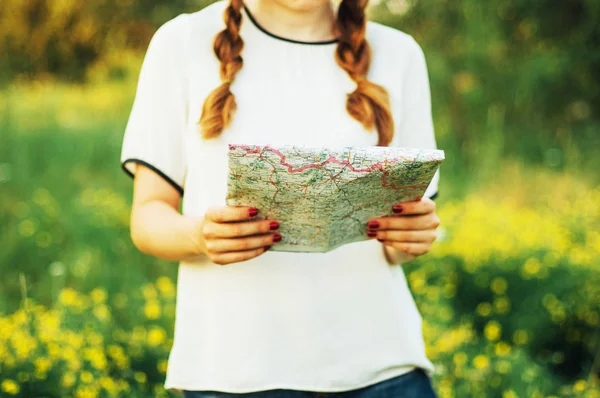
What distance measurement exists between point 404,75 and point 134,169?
61cm

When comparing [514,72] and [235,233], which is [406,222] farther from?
[514,72]

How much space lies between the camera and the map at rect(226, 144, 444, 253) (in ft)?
3.40

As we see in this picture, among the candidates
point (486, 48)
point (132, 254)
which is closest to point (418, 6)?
point (486, 48)

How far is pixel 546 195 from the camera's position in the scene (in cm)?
488

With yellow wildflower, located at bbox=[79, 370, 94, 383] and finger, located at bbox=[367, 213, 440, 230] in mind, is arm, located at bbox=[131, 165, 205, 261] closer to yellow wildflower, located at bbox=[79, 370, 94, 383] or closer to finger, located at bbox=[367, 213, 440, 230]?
finger, located at bbox=[367, 213, 440, 230]

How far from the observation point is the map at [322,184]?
1.04m

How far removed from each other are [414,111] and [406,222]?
1.06 ft

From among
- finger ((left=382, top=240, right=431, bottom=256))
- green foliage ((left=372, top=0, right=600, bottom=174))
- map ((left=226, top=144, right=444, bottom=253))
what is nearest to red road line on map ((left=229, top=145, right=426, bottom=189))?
map ((left=226, top=144, right=444, bottom=253))

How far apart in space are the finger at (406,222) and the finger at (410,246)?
33 millimetres

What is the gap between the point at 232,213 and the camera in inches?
44.6

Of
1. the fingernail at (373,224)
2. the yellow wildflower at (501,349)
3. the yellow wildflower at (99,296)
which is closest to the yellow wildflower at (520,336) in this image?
the yellow wildflower at (501,349)

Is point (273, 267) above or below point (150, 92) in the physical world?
below

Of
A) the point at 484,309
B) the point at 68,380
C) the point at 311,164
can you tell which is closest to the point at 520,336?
the point at 484,309

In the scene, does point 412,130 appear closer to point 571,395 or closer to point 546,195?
point 571,395
